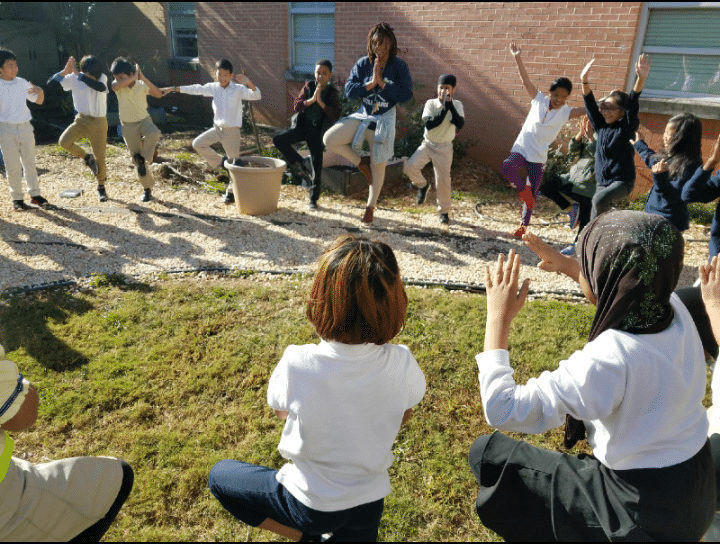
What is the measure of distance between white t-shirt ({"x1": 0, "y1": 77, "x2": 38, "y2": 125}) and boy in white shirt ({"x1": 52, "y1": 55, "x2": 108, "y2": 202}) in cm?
43

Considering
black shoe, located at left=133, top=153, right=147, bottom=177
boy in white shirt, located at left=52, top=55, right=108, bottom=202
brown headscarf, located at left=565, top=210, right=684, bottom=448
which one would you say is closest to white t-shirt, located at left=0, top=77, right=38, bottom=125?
boy in white shirt, located at left=52, top=55, right=108, bottom=202

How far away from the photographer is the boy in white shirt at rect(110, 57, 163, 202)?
652cm

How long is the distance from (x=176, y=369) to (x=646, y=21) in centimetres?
745

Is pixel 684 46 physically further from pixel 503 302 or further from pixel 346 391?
pixel 346 391

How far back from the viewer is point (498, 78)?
8.52m

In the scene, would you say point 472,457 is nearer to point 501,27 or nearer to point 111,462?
point 111,462

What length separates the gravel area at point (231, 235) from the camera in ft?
16.9

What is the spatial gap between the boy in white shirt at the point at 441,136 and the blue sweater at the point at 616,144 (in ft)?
4.60

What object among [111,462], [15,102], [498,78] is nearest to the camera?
[111,462]

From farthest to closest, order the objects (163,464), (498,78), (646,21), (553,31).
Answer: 1. (498,78)
2. (553,31)
3. (646,21)
4. (163,464)

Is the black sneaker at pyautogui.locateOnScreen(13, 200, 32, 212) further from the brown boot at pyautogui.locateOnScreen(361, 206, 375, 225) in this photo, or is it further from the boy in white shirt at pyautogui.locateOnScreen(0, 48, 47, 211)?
the brown boot at pyautogui.locateOnScreen(361, 206, 375, 225)

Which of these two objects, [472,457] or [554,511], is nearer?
[554,511]

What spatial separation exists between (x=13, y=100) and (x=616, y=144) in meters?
6.33

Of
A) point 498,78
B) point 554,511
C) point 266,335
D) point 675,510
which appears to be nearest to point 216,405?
point 266,335
